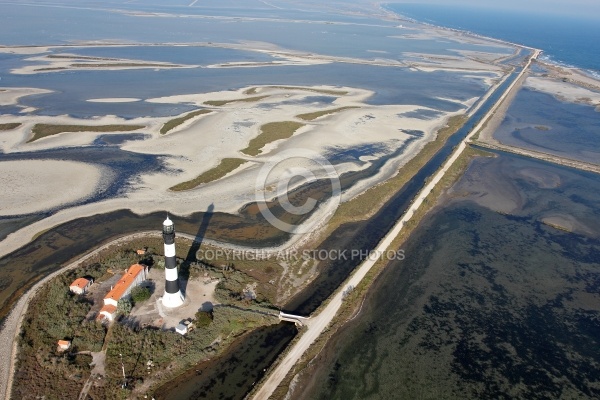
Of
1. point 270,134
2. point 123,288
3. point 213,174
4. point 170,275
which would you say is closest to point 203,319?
point 170,275

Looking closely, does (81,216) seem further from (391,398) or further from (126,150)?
(391,398)

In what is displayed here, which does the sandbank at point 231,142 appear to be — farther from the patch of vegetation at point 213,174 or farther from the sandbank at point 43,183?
the sandbank at point 43,183

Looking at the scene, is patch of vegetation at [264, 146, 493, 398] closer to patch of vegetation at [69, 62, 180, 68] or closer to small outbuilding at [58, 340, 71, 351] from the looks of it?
small outbuilding at [58, 340, 71, 351]

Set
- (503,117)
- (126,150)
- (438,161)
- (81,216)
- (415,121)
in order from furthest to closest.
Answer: (503,117) → (415,121) → (438,161) → (126,150) → (81,216)

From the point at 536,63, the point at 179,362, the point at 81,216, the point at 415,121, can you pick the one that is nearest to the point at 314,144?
the point at 415,121

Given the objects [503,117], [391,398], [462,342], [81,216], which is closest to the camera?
[391,398]

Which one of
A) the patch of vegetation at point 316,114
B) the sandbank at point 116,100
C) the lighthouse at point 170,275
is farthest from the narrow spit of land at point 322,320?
the sandbank at point 116,100

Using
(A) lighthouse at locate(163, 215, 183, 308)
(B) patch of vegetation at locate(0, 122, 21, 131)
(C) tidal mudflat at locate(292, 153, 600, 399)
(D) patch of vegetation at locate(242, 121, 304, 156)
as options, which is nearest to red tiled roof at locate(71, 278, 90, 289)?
(A) lighthouse at locate(163, 215, 183, 308)

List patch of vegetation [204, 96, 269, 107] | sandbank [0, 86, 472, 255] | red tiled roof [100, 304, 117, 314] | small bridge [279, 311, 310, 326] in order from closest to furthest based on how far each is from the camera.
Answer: red tiled roof [100, 304, 117, 314]
small bridge [279, 311, 310, 326]
sandbank [0, 86, 472, 255]
patch of vegetation [204, 96, 269, 107]
